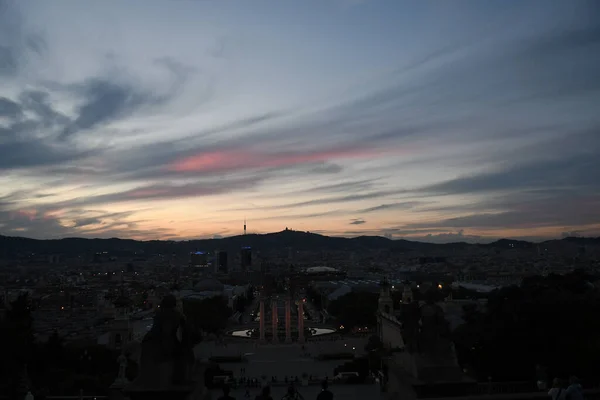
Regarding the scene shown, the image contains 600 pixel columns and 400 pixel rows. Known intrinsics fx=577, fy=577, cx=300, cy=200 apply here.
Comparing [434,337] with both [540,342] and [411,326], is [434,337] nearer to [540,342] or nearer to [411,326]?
[411,326]

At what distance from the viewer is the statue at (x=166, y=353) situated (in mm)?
6660

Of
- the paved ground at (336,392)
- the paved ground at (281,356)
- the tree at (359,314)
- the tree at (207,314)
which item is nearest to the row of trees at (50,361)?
the paved ground at (336,392)

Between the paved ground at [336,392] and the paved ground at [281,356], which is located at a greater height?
the paved ground at [336,392]

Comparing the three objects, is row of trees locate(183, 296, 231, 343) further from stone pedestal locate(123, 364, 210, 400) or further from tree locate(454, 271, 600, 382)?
stone pedestal locate(123, 364, 210, 400)

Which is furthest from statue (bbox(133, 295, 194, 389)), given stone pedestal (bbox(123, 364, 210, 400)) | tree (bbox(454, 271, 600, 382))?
tree (bbox(454, 271, 600, 382))

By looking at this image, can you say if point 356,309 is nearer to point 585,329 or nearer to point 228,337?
point 228,337

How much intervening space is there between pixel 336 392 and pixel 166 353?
22948mm

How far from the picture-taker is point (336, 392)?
28.2 meters

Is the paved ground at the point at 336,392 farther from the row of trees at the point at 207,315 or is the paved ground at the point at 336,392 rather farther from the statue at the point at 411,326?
the row of trees at the point at 207,315

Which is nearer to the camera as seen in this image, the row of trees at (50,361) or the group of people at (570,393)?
the group of people at (570,393)

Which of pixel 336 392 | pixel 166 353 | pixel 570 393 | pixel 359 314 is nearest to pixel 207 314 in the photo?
pixel 359 314

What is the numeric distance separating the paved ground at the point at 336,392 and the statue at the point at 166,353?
63.9 ft

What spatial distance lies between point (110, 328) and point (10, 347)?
20041 millimetres

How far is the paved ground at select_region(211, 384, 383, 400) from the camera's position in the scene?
26203 millimetres
